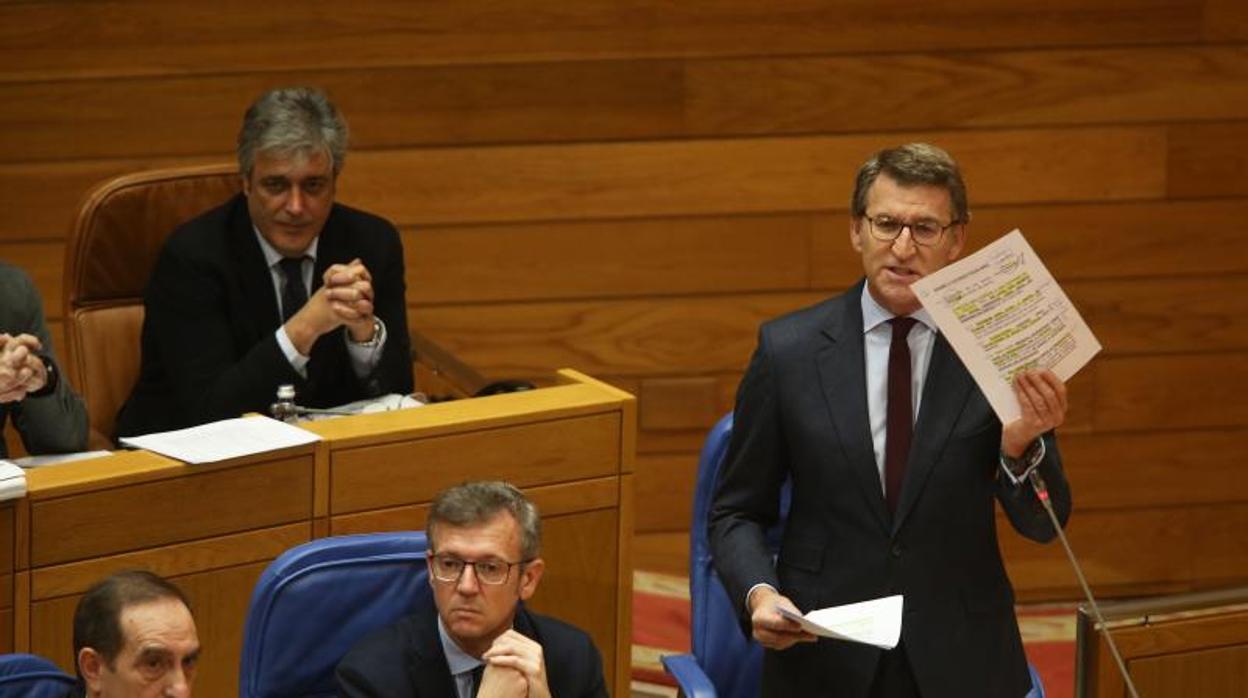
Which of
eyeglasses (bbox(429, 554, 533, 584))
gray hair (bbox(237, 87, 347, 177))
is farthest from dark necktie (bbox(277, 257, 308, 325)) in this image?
eyeglasses (bbox(429, 554, 533, 584))

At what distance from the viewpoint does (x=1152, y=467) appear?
441 cm

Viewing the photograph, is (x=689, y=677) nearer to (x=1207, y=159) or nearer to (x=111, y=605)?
(x=111, y=605)

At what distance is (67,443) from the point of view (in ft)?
9.62

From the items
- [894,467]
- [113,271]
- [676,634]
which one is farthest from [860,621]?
[676,634]

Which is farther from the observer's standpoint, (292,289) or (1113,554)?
(1113,554)

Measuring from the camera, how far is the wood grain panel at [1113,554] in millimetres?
4410

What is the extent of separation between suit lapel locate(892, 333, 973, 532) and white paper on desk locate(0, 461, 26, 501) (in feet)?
3.52

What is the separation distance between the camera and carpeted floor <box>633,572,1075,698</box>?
391 centimetres

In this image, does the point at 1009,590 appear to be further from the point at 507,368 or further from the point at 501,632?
the point at 507,368

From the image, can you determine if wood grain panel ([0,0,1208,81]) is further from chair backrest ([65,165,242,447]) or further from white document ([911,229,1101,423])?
white document ([911,229,1101,423])

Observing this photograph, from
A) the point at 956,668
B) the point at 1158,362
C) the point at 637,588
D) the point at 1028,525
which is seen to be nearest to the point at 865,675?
the point at 956,668

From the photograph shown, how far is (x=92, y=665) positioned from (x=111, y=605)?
0.21 ft

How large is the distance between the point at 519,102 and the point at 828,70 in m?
0.62

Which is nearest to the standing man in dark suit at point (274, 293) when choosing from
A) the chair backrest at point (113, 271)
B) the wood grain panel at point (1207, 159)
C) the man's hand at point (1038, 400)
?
the chair backrest at point (113, 271)
